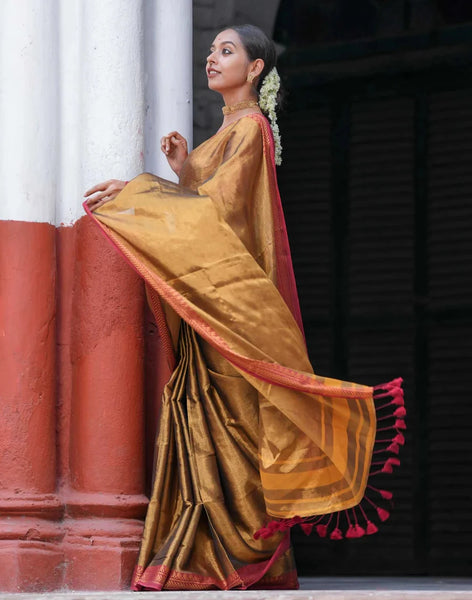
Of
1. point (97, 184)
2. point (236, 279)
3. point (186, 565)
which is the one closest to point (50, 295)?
point (97, 184)

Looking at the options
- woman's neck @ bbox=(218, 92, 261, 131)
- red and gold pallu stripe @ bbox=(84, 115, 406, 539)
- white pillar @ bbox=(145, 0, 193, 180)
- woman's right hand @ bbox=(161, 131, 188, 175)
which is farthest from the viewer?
white pillar @ bbox=(145, 0, 193, 180)

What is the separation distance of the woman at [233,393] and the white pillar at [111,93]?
7.6 inches

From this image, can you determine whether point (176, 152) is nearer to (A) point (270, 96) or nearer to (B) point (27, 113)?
(A) point (270, 96)

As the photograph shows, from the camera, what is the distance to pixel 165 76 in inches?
162

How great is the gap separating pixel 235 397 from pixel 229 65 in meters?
0.95

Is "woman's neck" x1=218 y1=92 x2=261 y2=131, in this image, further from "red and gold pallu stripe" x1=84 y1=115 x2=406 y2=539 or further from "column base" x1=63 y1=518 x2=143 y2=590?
"column base" x1=63 y1=518 x2=143 y2=590

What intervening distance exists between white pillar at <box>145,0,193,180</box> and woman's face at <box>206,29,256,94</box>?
0.85ft

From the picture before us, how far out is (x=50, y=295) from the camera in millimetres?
3846

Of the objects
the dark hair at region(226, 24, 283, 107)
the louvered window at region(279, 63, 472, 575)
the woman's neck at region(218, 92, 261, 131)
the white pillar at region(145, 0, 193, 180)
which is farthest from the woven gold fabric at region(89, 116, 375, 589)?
the louvered window at region(279, 63, 472, 575)

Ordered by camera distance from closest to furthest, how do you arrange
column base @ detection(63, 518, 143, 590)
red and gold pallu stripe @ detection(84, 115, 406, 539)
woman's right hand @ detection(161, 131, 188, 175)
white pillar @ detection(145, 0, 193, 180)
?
red and gold pallu stripe @ detection(84, 115, 406, 539) → column base @ detection(63, 518, 143, 590) → woman's right hand @ detection(161, 131, 188, 175) → white pillar @ detection(145, 0, 193, 180)

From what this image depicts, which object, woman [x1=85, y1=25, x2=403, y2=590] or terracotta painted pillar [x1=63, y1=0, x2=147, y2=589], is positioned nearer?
woman [x1=85, y1=25, x2=403, y2=590]

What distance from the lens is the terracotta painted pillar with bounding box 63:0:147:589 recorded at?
3.66m

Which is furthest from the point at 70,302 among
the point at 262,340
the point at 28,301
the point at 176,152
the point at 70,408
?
the point at 262,340

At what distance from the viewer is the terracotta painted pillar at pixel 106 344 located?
3.66 meters
